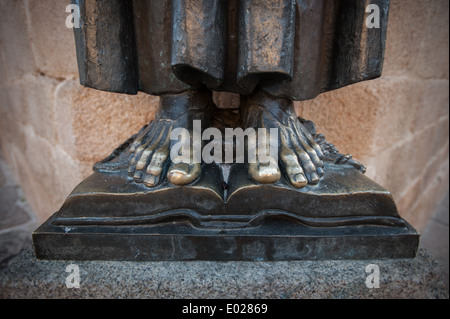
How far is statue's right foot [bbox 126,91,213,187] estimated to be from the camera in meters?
0.65

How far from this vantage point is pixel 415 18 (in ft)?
3.82

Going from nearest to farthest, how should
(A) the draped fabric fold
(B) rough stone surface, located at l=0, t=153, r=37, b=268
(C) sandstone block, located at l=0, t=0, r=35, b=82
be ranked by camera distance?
1. (A) the draped fabric fold
2. (C) sandstone block, located at l=0, t=0, r=35, b=82
3. (B) rough stone surface, located at l=0, t=153, r=37, b=268

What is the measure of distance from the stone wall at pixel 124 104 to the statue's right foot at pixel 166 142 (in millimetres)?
368

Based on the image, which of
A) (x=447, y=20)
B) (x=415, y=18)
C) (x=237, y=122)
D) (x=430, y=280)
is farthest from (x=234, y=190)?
(x=447, y=20)

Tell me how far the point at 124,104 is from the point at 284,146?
64 centimetres

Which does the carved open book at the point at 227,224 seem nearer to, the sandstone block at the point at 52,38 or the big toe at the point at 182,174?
the big toe at the point at 182,174

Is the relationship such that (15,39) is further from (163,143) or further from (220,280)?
(220,280)

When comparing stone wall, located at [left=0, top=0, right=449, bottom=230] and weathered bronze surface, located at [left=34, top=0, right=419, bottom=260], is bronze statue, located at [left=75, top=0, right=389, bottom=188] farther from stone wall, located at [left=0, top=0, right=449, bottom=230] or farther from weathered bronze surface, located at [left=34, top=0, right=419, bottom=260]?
stone wall, located at [left=0, top=0, right=449, bottom=230]

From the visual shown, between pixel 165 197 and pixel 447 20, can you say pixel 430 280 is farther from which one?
pixel 447 20

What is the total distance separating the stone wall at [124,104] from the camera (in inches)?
43.4

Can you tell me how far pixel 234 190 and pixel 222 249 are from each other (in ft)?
0.40

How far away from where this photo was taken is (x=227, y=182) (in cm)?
69

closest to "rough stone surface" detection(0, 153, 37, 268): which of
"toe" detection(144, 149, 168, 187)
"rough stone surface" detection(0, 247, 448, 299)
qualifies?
"rough stone surface" detection(0, 247, 448, 299)
